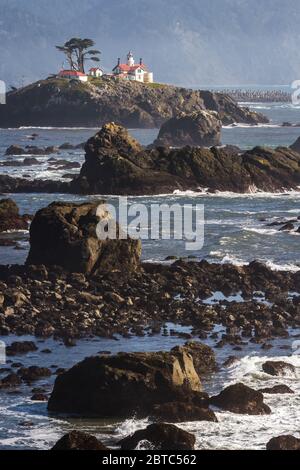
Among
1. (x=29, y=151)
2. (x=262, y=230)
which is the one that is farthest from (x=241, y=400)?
(x=29, y=151)

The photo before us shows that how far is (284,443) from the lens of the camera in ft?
111

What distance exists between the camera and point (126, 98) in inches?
7288

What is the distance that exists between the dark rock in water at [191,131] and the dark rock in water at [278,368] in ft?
336

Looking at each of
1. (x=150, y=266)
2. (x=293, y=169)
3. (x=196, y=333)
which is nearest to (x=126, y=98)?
(x=293, y=169)

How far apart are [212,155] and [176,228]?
2114cm

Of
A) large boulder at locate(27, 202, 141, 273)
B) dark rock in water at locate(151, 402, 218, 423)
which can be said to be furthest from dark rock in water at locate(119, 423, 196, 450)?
large boulder at locate(27, 202, 141, 273)

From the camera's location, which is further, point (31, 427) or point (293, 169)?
point (293, 169)

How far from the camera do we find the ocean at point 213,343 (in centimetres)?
3559

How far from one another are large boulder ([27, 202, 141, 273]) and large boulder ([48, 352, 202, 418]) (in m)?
18.0

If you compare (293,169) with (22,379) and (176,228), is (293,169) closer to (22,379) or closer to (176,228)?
(176,228)

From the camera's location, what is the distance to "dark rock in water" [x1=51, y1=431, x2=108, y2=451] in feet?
108

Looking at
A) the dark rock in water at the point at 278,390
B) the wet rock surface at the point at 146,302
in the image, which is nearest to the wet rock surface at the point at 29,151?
the wet rock surface at the point at 146,302

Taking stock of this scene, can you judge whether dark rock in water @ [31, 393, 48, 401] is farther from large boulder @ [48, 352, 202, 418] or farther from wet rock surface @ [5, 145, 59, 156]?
wet rock surface @ [5, 145, 59, 156]
